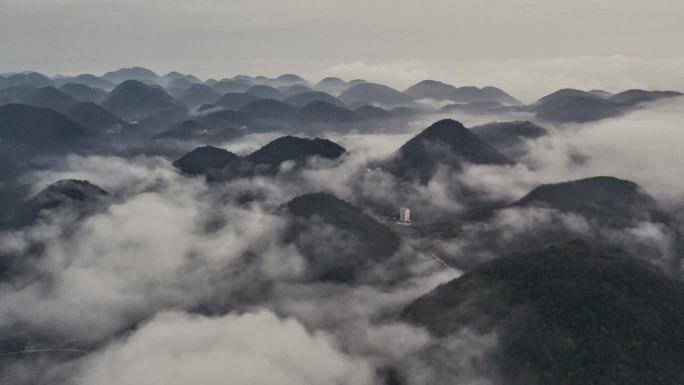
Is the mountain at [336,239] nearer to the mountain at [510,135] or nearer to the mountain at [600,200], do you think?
the mountain at [600,200]

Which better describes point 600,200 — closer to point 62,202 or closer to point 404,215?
point 404,215

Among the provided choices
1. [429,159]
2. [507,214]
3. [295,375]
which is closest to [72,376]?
[295,375]

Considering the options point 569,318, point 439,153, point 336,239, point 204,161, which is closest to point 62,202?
point 204,161

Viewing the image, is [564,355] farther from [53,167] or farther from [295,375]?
[53,167]

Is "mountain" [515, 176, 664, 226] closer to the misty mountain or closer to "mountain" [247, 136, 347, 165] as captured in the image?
"mountain" [247, 136, 347, 165]

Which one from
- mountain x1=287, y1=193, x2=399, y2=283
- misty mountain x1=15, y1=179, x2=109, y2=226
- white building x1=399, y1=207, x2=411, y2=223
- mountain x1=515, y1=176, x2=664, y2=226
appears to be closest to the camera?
mountain x1=287, y1=193, x2=399, y2=283

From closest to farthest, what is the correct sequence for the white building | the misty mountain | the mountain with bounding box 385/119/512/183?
the misty mountain < the white building < the mountain with bounding box 385/119/512/183

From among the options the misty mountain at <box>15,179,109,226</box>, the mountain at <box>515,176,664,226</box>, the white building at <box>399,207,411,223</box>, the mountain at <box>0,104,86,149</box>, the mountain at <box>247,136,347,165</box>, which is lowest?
the white building at <box>399,207,411,223</box>

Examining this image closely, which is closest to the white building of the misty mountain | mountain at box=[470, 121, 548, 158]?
mountain at box=[470, 121, 548, 158]
